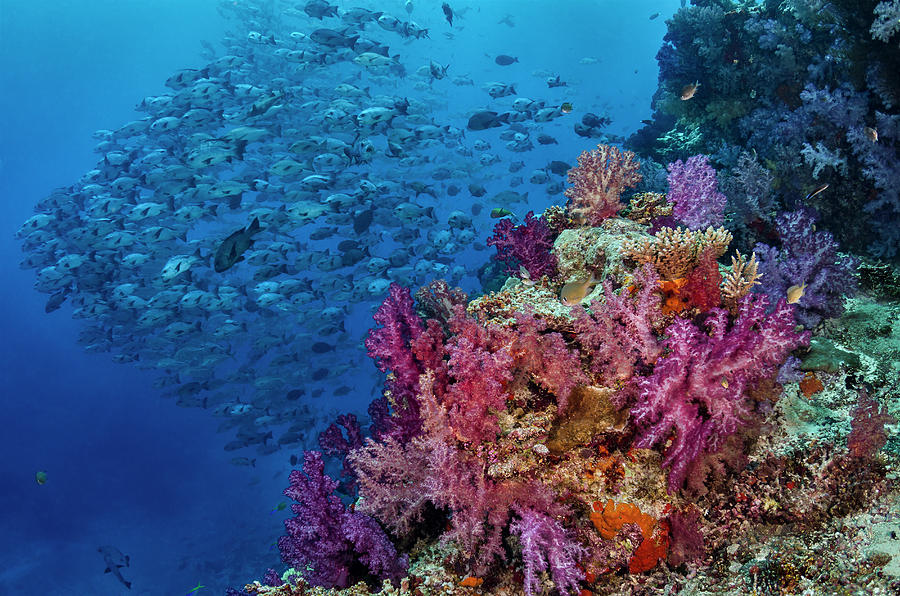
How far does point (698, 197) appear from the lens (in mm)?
4559

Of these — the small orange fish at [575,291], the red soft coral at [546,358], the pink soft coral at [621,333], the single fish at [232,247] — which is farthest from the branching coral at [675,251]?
the single fish at [232,247]

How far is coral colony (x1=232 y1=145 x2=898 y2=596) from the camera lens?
255 cm

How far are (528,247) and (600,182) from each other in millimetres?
1071

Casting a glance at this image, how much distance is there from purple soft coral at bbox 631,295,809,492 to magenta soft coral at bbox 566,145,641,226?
2.22 meters

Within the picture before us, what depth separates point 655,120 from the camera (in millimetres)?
14852

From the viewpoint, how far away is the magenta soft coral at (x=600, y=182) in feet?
15.4

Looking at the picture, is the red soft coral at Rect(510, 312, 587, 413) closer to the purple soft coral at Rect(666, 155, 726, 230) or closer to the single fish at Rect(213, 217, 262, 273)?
the purple soft coral at Rect(666, 155, 726, 230)

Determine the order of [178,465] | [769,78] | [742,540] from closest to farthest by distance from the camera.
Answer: [742,540] < [769,78] < [178,465]

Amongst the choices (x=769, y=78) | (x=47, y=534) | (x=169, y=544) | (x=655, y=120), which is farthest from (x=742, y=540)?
(x=47, y=534)

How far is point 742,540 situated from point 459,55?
113625 mm

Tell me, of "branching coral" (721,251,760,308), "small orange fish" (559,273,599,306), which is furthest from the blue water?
"branching coral" (721,251,760,308)

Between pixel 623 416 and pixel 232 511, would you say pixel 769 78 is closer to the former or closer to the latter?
pixel 623 416

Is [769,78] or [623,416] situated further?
[769,78]

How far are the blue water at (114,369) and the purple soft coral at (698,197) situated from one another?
25.5 meters
